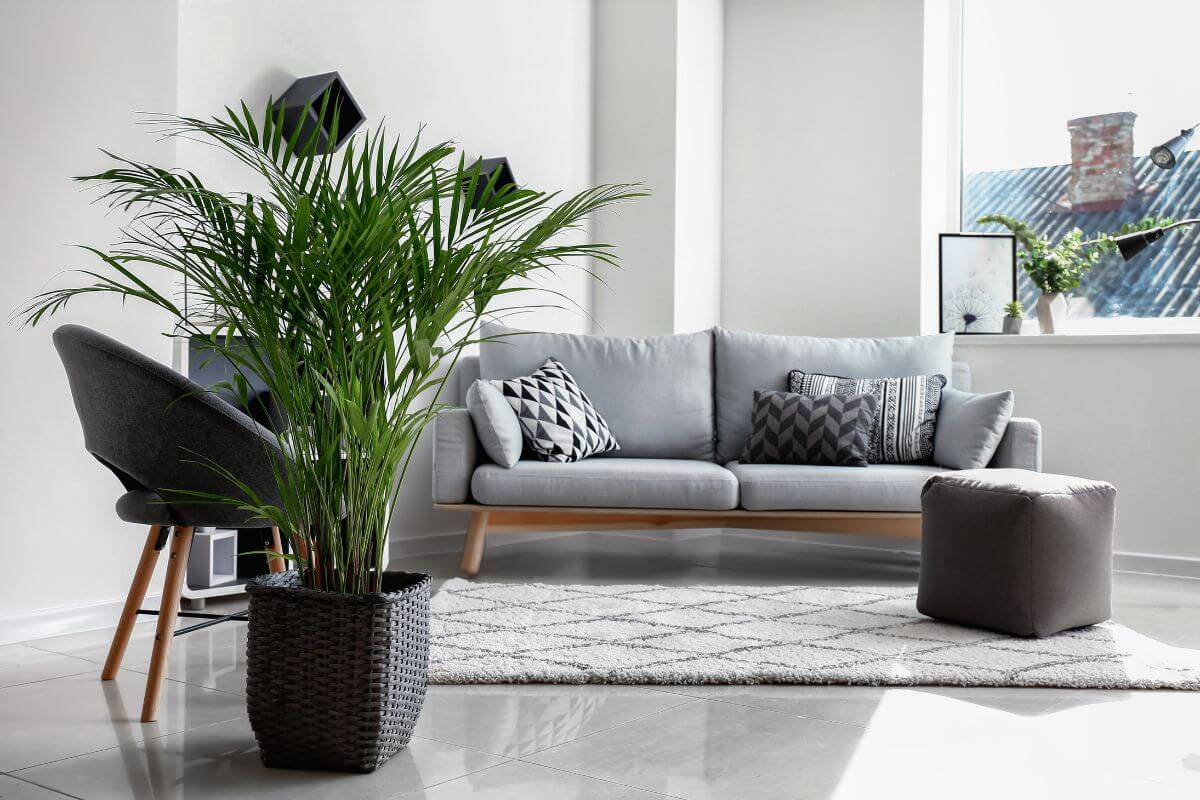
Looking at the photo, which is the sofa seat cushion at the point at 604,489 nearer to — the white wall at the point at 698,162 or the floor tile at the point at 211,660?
the floor tile at the point at 211,660

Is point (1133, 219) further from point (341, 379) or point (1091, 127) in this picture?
point (341, 379)

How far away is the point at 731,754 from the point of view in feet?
6.87

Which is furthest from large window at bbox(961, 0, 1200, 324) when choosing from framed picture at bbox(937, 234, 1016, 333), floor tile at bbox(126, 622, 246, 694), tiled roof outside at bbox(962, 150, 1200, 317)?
floor tile at bbox(126, 622, 246, 694)

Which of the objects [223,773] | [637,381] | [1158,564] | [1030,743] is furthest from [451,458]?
[1158,564]

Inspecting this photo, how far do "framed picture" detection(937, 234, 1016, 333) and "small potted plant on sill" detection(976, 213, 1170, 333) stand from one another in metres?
0.09

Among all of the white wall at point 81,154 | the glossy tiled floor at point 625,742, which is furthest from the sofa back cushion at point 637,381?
the glossy tiled floor at point 625,742

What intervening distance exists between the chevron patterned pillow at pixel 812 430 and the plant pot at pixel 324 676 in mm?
2373

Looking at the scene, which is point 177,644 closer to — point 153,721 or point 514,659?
point 153,721

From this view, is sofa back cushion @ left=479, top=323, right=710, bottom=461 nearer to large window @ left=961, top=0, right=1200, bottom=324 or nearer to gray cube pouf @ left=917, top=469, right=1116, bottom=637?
gray cube pouf @ left=917, top=469, right=1116, bottom=637

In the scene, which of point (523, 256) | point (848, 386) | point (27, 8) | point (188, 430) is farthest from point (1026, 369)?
point (27, 8)

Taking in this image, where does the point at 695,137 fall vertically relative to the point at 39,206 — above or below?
above

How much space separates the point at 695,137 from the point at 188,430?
132 inches

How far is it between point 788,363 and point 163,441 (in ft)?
9.06

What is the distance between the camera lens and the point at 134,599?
251 centimetres
